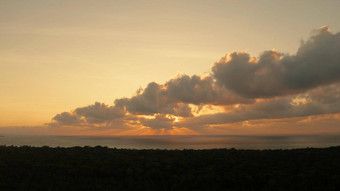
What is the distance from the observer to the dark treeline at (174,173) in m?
19.7

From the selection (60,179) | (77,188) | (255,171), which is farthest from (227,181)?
(60,179)

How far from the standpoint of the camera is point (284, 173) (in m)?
22.0

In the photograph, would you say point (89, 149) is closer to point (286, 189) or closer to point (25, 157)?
point (25, 157)

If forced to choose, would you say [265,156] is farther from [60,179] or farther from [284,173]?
[60,179]

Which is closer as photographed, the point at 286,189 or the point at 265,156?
the point at 286,189

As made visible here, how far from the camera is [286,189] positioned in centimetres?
1800

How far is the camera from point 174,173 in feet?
81.5

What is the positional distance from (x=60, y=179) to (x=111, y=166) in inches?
225

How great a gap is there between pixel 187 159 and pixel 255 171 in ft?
29.0

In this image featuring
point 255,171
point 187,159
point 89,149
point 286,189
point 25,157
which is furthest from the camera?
point 89,149

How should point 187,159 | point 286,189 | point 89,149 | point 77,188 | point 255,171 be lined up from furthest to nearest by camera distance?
point 89,149
point 187,159
point 255,171
point 77,188
point 286,189

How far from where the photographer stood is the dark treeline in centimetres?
1966

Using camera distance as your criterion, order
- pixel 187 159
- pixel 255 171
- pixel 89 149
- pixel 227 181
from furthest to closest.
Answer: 1. pixel 89 149
2. pixel 187 159
3. pixel 255 171
4. pixel 227 181

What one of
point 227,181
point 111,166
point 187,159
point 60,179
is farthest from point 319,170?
point 60,179
